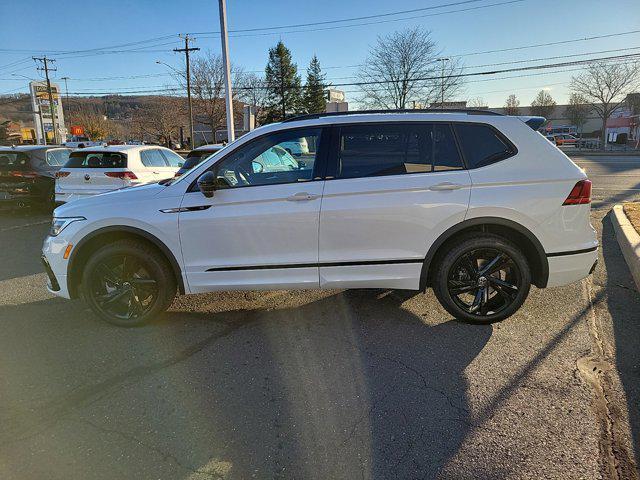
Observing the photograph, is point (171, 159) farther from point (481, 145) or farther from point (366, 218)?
point (481, 145)

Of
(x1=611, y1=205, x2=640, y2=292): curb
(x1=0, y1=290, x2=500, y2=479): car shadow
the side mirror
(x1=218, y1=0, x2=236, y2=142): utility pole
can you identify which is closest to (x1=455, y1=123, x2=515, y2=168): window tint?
(x1=0, y1=290, x2=500, y2=479): car shadow

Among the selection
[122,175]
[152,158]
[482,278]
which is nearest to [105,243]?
[482,278]

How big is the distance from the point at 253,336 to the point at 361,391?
4.13ft

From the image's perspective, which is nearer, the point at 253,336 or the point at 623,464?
the point at 623,464

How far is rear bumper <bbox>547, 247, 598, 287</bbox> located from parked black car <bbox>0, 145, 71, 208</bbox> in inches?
427

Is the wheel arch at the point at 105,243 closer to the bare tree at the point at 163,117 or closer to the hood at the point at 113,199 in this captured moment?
the hood at the point at 113,199

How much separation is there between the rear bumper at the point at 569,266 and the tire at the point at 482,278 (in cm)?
20

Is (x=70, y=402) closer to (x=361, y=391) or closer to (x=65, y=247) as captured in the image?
(x=65, y=247)

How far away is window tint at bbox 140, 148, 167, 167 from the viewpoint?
9.37 meters

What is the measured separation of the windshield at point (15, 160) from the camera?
9953mm

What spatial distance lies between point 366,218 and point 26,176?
9631mm

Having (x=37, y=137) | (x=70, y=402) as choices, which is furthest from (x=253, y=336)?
(x=37, y=137)

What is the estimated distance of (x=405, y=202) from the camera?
3.68 meters

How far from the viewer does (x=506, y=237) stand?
3885 millimetres
